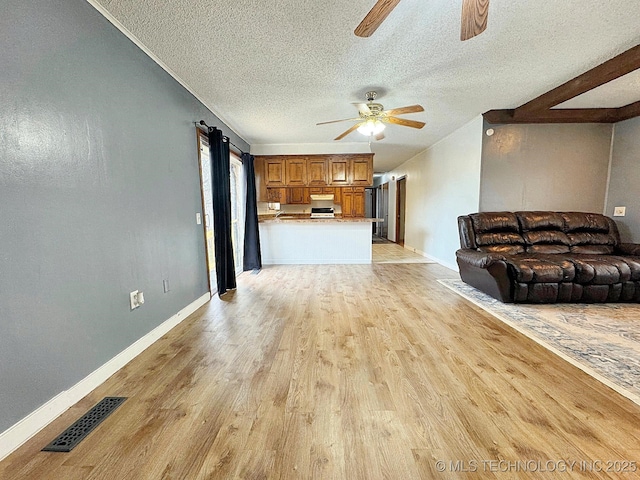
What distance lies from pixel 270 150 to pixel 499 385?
5.40 meters

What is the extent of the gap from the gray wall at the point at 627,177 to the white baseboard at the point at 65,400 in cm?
601

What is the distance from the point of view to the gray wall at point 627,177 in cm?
374

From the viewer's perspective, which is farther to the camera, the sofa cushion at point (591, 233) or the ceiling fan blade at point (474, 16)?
the sofa cushion at point (591, 233)

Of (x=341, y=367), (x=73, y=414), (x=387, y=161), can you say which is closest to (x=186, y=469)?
(x=73, y=414)

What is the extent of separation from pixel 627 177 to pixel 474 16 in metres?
4.21

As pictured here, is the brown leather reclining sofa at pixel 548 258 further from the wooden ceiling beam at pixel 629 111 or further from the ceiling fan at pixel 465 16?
the ceiling fan at pixel 465 16

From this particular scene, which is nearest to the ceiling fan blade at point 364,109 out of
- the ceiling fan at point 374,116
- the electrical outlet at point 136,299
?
the ceiling fan at point 374,116

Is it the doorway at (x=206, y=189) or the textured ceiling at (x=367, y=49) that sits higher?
the textured ceiling at (x=367, y=49)

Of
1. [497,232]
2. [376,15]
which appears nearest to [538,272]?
[497,232]

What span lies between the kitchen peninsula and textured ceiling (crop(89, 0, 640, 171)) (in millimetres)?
2069

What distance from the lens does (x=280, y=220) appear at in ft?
18.3

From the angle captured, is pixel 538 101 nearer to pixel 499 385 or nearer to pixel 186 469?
pixel 499 385

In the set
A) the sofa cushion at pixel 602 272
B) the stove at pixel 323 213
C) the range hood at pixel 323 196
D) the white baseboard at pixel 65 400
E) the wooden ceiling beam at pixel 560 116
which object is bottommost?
the white baseboard at pixel 65 400

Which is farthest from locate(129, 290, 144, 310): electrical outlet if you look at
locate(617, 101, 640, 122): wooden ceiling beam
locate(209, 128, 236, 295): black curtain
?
locate(617, 101, 640, 122): wooden ceiling beam
